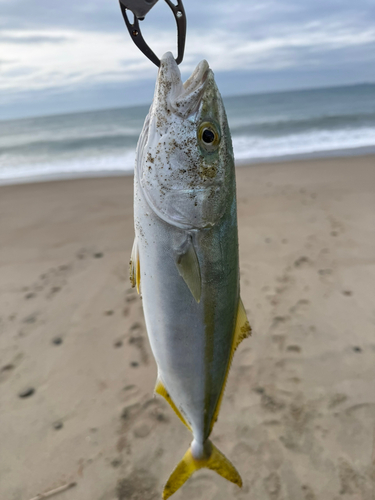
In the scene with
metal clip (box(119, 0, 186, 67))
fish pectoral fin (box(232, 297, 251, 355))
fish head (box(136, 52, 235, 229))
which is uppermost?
metal clip (box(119, 0, 186, 67))

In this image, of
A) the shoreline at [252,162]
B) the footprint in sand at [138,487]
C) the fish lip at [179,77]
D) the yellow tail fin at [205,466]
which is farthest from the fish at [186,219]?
the shoreline at [252,162]

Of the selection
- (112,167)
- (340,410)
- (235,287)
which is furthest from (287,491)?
(112,167)

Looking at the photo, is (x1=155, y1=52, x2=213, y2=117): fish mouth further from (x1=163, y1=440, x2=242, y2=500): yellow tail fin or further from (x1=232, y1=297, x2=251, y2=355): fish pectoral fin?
(x1=163, y1=440, x2=242, y2=500): yellow tail fin

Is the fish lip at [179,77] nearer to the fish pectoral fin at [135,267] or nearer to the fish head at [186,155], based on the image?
the fish head at [186,155]

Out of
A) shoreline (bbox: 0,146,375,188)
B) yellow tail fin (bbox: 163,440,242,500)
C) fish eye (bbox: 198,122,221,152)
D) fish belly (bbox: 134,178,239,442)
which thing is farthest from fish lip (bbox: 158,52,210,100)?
shoreline (bbox: 0,146,375,188)

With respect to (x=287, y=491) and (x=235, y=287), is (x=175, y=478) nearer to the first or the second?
(x=287, y=491)

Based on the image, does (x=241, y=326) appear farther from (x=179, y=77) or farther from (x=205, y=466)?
(x=179, y=77)

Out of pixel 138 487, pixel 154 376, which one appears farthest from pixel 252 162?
pixel 138 487
